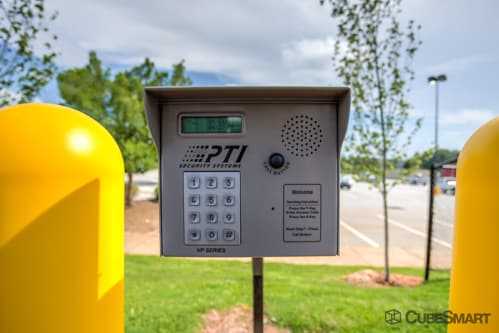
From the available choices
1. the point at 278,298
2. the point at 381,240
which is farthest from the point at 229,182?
the point at 381,240

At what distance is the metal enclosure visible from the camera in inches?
59.3

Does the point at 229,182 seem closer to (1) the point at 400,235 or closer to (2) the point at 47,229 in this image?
(2) the point at 47,229

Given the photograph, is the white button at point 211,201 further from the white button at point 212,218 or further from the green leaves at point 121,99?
the green leaves at point 121,99

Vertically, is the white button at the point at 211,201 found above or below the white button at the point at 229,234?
above

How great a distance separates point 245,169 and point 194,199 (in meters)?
0.25

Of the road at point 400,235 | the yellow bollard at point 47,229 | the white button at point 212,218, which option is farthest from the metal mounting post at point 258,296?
the road at point 400,235

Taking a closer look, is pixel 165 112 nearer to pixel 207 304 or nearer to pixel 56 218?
pixel 56 218

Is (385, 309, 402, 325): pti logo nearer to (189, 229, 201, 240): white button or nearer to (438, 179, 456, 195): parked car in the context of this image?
(438, 179, 456, 195): parked car

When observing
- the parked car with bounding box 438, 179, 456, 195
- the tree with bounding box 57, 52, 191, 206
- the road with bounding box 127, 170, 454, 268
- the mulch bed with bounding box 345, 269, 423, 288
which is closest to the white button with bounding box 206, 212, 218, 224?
the parked car with bounding box 438, 179, 456, 195

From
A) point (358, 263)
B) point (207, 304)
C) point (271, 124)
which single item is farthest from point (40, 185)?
point (358, 263)

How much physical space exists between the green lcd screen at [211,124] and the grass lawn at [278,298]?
206 centimetres

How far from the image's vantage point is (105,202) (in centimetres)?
135

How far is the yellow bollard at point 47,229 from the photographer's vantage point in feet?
4.10

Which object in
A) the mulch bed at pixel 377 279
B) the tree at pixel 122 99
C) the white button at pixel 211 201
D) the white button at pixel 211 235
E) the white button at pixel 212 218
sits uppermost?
the tree at pixel 122 99
